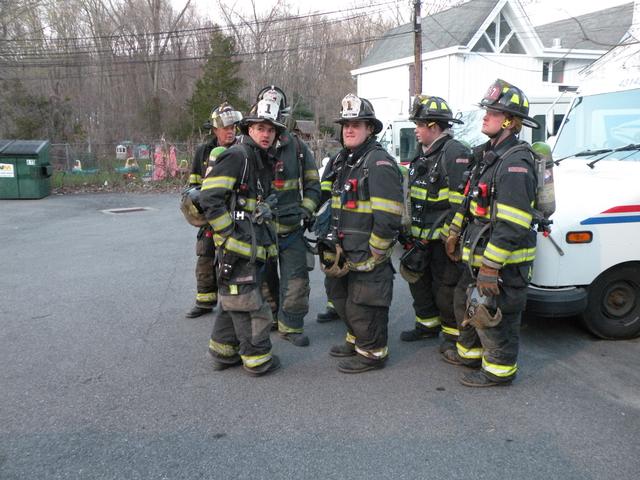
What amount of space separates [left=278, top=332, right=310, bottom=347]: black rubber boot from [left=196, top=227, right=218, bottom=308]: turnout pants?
3.21 feet

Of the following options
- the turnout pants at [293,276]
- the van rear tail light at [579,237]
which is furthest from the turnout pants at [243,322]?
the van rear tail light at [579,237]

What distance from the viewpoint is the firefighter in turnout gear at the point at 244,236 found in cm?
389

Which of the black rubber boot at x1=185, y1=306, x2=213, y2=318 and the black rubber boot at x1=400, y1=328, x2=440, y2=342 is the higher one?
the black rubber boot at x1=185, y1=306, x2=213, y2=318

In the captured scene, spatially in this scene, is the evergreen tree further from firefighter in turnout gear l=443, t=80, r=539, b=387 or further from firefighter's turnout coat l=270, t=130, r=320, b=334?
firefighter in turnout gear l=443, t=80, r=539, b=387

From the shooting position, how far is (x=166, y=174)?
18906 millimetres

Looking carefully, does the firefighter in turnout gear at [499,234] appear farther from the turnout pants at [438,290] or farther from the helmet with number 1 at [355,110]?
the helmet with number 1 at [355,110]

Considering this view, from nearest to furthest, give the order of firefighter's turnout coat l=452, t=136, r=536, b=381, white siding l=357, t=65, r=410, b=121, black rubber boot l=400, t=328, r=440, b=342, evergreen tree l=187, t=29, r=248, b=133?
firefighter's turnout coat l=452, t=136, r=536, b=381 → black rubber boot l=400, t=328, r=440, b=342 → evergreen tree l=187, t=29, r=248, b=133 → white siding l=357, t=65, r=410, b=121

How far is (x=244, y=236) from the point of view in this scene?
3969 millimetres

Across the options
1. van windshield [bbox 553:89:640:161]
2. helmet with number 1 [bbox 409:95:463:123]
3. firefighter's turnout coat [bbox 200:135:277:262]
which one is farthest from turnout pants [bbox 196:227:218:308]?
van windshield [bbox 553:89:640:161]

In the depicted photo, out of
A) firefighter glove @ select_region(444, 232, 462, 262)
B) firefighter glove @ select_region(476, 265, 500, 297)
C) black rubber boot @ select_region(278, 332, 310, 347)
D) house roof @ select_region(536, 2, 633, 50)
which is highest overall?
house roof @ select_region(536, 2, 633, 50)

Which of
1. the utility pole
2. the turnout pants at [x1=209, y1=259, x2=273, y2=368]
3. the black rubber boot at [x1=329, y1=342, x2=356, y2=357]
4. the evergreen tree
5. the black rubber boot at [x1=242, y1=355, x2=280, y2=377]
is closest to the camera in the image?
the turnout pants at [x1=209, y1=259, x2=273, y2=368]

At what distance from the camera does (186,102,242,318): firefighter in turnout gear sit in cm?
525

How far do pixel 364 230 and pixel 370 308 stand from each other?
59cm

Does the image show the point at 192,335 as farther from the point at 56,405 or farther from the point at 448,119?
the point at 448,119
